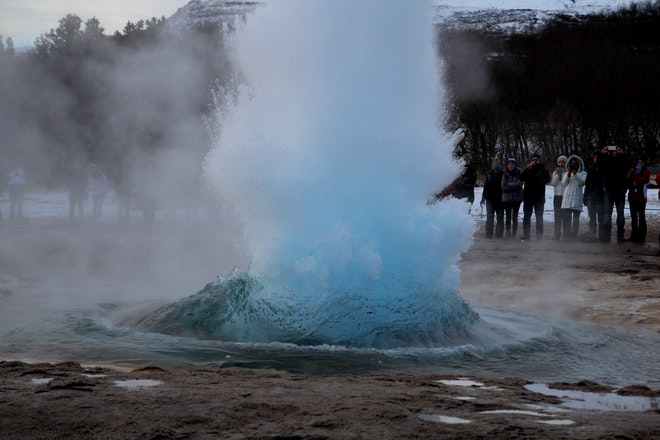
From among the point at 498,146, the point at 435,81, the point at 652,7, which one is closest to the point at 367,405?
the point at 435,81

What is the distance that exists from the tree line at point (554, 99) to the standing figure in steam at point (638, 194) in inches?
845

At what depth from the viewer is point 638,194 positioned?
1470cm

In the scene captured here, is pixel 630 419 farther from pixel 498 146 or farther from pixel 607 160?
pixel 498 146

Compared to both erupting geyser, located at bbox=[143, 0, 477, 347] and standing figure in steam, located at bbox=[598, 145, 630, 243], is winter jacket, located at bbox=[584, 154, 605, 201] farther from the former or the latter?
erupting geyser, located at bbox=[143, 0, 477, 347]

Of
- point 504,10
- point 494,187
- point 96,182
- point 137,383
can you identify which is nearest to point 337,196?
point 137,383

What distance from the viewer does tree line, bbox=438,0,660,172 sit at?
39.5 m

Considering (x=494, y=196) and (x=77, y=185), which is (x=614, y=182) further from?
A: (x=77, y=185)

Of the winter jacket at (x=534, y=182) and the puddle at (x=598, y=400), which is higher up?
the winter jacket at (x=534, y=182)

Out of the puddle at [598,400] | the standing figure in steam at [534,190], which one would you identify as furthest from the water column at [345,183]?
the standing figure in steam at [534,190]

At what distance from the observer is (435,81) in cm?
738

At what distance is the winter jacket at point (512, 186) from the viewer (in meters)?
15.4

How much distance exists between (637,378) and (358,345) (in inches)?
65.6

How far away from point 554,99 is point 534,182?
28914 mm

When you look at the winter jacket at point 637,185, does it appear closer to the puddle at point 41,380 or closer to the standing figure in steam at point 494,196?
the standing figure in steam at point 494,196
